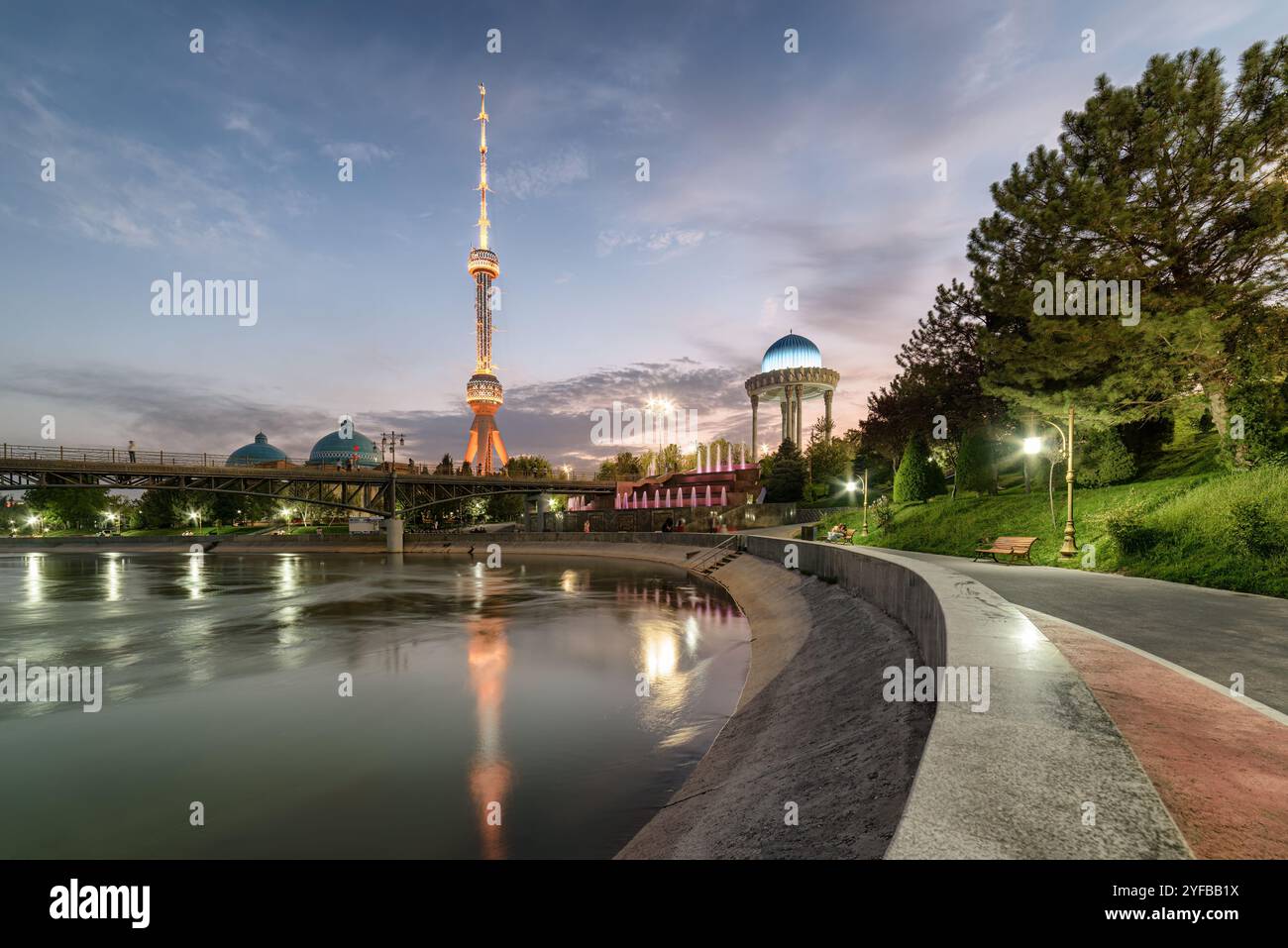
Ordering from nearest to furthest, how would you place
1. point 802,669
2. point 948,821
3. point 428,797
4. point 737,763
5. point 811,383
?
point 948,821 < point 428,797 < point 737,763 < point 802,669 < point 811,383

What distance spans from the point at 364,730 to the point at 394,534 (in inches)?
2484

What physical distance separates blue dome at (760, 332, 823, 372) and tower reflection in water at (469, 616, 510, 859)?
267 feet

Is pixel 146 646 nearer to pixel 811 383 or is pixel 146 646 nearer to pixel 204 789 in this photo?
pixel 204 789

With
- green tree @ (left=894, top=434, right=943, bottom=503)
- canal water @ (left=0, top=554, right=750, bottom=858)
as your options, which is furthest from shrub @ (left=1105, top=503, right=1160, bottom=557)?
green tree @ (left=894, top=434, right=943, bottom=503)

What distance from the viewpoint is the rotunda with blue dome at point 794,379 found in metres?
90.6

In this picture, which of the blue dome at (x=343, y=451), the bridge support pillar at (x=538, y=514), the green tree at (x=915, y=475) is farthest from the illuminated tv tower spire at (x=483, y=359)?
the green tree at (x=915, y=475)

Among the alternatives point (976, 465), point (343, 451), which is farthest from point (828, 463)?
point (343, 451)

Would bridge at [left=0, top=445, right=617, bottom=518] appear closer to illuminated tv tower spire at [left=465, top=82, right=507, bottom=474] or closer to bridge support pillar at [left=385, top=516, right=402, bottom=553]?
bridge support pillar at [left=385, top=516, right=402, bottom=553]

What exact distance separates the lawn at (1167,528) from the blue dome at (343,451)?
13793 cm

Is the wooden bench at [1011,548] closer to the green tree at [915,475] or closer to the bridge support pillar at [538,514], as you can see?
the green tree at [915,475]

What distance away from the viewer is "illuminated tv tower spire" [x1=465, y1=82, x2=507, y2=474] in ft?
507

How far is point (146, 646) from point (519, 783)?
662 inches

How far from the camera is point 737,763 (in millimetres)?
8891
